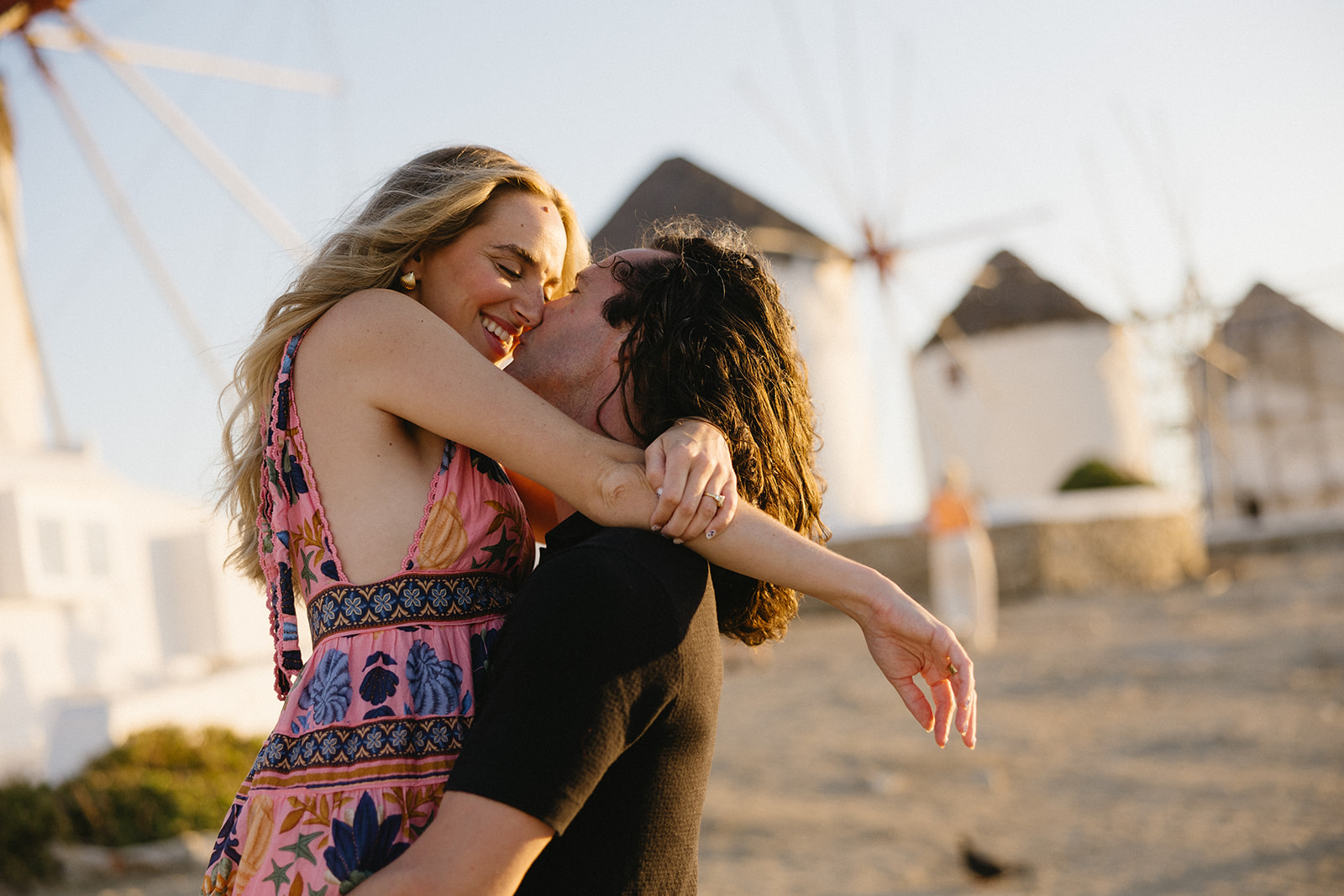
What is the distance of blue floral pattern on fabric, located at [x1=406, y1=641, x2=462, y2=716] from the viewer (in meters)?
1.53

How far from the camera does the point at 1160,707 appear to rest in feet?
34.3

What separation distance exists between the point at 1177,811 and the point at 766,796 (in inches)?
113

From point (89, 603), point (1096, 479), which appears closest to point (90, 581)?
point (89, 603)

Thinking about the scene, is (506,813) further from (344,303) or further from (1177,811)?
(1177,811)

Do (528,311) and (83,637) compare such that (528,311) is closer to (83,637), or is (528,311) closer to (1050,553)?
(83,637)

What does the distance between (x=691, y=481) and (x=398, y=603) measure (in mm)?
470

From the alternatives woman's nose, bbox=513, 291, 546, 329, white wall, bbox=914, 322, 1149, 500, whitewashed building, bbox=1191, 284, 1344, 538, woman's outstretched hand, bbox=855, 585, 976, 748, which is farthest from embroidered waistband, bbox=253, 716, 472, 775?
whitewashed building, bbox=1191, 284, 1344, 538

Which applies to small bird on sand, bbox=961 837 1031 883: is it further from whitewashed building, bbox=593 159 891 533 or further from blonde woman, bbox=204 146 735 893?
whitewashed building, bbox=593 159 891 533

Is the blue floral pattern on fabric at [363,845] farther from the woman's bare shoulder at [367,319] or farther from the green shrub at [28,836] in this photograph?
the green shrub at [28,836]

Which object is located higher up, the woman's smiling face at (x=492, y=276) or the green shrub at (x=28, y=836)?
the woman's smiling face at (x=492, y=276)

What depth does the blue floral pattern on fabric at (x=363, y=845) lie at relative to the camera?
143 centimetres

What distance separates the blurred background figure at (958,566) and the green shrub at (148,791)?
9260 mm

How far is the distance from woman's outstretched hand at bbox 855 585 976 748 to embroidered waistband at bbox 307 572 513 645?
60 centimetres

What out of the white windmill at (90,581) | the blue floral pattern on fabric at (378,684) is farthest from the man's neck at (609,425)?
the white windmill at (90,581)
